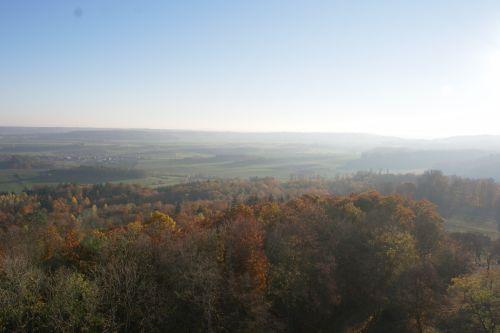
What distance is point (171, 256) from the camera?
25938mm

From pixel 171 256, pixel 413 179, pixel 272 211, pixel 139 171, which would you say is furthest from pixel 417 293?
pixel 139 171

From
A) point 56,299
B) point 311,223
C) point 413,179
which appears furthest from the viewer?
point 413,179

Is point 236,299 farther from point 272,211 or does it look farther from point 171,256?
point 272,211

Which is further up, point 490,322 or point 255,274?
point 255,274

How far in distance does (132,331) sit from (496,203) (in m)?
85.0

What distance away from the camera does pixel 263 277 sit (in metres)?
27.1

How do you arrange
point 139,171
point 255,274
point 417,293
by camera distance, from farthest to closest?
point 139,171, point 417,293, point 255,274

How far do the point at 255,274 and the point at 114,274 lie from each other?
34.4ft

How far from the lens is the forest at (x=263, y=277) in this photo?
21484 millimetres

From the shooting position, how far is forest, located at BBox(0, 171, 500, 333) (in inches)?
846

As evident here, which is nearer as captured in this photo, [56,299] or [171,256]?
[56,299]

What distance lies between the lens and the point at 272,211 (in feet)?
138

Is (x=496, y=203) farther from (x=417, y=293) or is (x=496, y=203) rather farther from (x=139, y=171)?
(x=139, y=171)


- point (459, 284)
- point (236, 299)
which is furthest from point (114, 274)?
point (459, 284)
